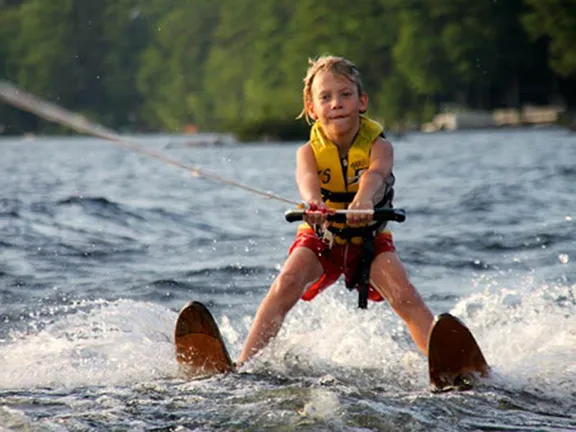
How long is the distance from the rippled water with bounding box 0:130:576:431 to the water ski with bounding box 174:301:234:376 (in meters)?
0.13

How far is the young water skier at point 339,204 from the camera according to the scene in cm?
617

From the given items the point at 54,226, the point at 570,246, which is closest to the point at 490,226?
the point at 570,246

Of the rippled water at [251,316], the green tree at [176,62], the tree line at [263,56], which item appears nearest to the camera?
the rippled water at [251,316]

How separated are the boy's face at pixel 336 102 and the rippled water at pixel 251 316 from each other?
2.82ft

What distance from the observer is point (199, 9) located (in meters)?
116

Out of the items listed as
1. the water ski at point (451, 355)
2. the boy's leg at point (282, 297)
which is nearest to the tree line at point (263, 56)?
the boy's leg at point (282, 297)

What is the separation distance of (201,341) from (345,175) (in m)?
1.09

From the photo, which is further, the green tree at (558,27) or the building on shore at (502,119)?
the green tree at (558,27)

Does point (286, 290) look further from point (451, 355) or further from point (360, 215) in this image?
point (451, 355)

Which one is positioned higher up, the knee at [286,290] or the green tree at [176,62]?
the green tree at [176,62]

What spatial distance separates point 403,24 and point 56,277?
73630 millimetres

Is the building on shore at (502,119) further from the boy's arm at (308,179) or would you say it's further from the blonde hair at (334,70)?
the boy's arm at (308,179)

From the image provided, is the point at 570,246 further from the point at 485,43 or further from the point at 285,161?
the point at 485,43

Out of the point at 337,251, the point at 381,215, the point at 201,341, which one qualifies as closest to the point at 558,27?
the point at 337,251
